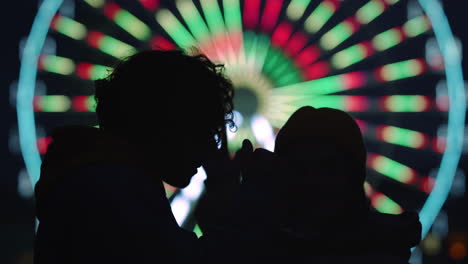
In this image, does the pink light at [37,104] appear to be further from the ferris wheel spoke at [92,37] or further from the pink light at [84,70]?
the ferris wheel spoke at [92,37]

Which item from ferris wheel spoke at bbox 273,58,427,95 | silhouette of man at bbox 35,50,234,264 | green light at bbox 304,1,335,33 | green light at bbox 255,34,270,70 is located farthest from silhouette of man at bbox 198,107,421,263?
green light at bbox 304,1,335,33

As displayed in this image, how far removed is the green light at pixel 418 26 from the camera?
5695 millimetres

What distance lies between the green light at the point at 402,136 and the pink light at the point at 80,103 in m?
2.46

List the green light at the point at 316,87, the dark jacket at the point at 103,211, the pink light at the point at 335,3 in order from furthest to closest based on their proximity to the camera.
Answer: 1. the pink light at the point at 335,3
2. the green light at the point at 316,87
3. the dark jacket at the point at 103,211

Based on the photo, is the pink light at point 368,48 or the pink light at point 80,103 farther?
the pink light at point 368,48

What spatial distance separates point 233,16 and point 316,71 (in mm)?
804

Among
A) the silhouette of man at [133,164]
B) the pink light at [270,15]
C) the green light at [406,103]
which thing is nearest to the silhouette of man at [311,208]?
the silhouette of man at [133,164]

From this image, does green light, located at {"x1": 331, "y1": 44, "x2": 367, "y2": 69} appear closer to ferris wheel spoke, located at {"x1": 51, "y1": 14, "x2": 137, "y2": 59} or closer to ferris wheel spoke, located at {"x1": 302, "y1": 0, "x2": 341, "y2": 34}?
ferris wheel spoke, located at {"x1": 302, "y1": 0, "x2": 341, "y2": 34}

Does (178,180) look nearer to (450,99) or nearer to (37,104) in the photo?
(37,104)

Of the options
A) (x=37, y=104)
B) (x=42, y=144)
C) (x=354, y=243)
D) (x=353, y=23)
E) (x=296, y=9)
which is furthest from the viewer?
(x=353, y=23)

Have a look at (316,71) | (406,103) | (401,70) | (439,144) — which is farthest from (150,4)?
(439,144)

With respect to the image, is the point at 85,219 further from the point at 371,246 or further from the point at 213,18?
the point at 213,18

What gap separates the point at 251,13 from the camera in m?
5.43

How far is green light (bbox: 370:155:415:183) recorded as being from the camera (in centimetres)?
561
